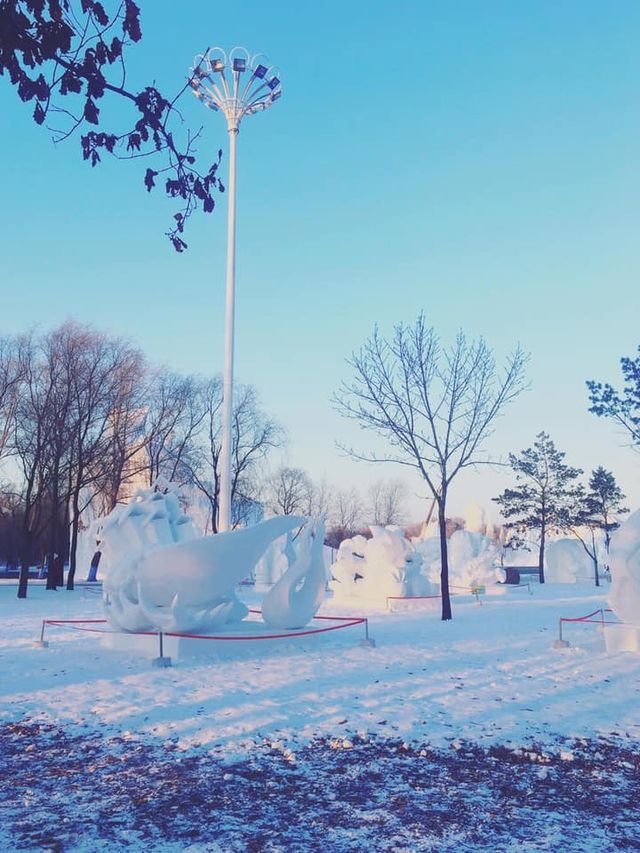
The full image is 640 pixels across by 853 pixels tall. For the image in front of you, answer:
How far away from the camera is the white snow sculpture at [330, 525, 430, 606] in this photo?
81.6ft

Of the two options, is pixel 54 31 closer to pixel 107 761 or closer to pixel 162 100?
pixel 162 100

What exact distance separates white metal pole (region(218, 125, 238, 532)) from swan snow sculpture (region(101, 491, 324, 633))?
6607mm

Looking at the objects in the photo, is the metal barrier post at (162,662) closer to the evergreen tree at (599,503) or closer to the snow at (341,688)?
the snow at (341,688)

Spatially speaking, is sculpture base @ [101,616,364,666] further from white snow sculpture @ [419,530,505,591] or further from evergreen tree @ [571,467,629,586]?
evergreen tree @ [571,467,629,586]

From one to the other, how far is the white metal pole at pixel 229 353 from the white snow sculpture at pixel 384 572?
5.86 meters

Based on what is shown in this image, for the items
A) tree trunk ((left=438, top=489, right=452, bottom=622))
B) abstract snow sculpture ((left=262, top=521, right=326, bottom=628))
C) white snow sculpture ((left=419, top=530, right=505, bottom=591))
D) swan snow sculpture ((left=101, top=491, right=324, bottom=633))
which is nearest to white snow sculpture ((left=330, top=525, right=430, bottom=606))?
tree trunk ((left=438, top=489, right=452, bottom=622))

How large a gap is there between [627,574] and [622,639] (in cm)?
112

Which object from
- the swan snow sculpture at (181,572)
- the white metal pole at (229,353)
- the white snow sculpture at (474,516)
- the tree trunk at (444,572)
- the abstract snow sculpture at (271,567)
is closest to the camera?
the swan snow sculpture at (181,572)

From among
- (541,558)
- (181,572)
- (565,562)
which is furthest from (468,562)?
(181,572)

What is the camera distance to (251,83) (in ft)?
76.8

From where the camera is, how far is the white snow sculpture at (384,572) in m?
24.9

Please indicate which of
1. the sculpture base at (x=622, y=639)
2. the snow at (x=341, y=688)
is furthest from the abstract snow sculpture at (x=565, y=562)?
the sculpture base at (x=622, y=639)

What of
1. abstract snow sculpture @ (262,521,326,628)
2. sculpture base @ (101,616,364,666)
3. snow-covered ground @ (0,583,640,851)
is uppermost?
abstract snow sculpture @ (262,521,326,628)

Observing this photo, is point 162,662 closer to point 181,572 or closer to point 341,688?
point 181,572
